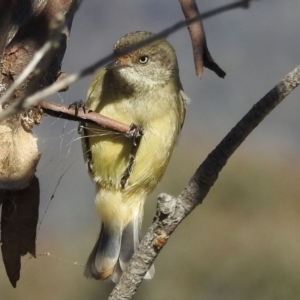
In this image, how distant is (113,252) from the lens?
2824 millimetres

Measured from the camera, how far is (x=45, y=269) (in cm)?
570

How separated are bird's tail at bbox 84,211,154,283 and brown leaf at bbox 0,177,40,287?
0.94m

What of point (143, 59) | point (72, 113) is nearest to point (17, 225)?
point (72, 113)

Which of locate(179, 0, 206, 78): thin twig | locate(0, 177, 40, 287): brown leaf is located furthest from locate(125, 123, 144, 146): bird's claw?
locate(179, 0, 206, 78): thin twig

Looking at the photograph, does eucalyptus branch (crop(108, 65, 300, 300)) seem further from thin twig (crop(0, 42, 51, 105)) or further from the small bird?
the small bird

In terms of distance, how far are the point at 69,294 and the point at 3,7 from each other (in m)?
4.23

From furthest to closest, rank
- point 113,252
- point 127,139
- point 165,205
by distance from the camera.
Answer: point 113,252 < point 127,139 < point 165,205

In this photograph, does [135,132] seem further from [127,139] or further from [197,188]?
[197,188]

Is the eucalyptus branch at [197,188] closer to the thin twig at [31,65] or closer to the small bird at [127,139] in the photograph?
the thin twig at [31,65]

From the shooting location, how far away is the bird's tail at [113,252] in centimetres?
273

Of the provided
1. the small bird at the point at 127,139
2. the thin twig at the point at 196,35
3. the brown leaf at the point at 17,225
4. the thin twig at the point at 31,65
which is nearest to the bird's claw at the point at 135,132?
the small bird at the point at 127,139

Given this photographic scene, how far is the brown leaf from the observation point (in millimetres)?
1736

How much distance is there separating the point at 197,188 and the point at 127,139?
3.16 ft

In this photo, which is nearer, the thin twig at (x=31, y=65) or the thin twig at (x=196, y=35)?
the thin twig at (x=31, y=65)
